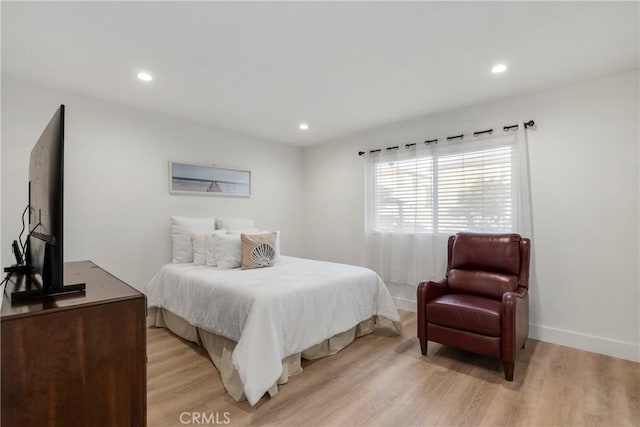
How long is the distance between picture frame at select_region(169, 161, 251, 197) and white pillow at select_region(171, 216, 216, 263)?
40 centimetres

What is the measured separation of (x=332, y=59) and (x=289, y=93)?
2.51 ft

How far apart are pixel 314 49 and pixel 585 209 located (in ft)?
9.00

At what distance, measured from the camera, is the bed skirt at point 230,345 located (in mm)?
2113

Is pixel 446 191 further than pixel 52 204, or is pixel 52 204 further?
pixel 446 191

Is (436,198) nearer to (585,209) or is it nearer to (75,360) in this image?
(585,209)

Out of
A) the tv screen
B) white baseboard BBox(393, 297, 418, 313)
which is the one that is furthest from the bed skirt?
the tv screen

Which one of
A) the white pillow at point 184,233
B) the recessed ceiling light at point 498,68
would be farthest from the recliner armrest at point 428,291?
the white pillow at point 184,233

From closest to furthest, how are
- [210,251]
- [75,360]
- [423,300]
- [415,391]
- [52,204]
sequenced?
[75,360]
[52,204]
[415,391]
[423,300]
[210,251]

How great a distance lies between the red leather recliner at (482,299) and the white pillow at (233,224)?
2.34 metres

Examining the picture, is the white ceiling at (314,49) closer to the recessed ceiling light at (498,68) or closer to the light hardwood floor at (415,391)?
the recessed ceiling light at (498,68)

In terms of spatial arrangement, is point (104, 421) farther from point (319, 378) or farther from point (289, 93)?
point (289, 93)

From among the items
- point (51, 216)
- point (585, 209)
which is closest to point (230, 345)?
point (51, 216)

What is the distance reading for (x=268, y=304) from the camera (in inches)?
84.0

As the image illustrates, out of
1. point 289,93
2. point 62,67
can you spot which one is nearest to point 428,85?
point 289,93
